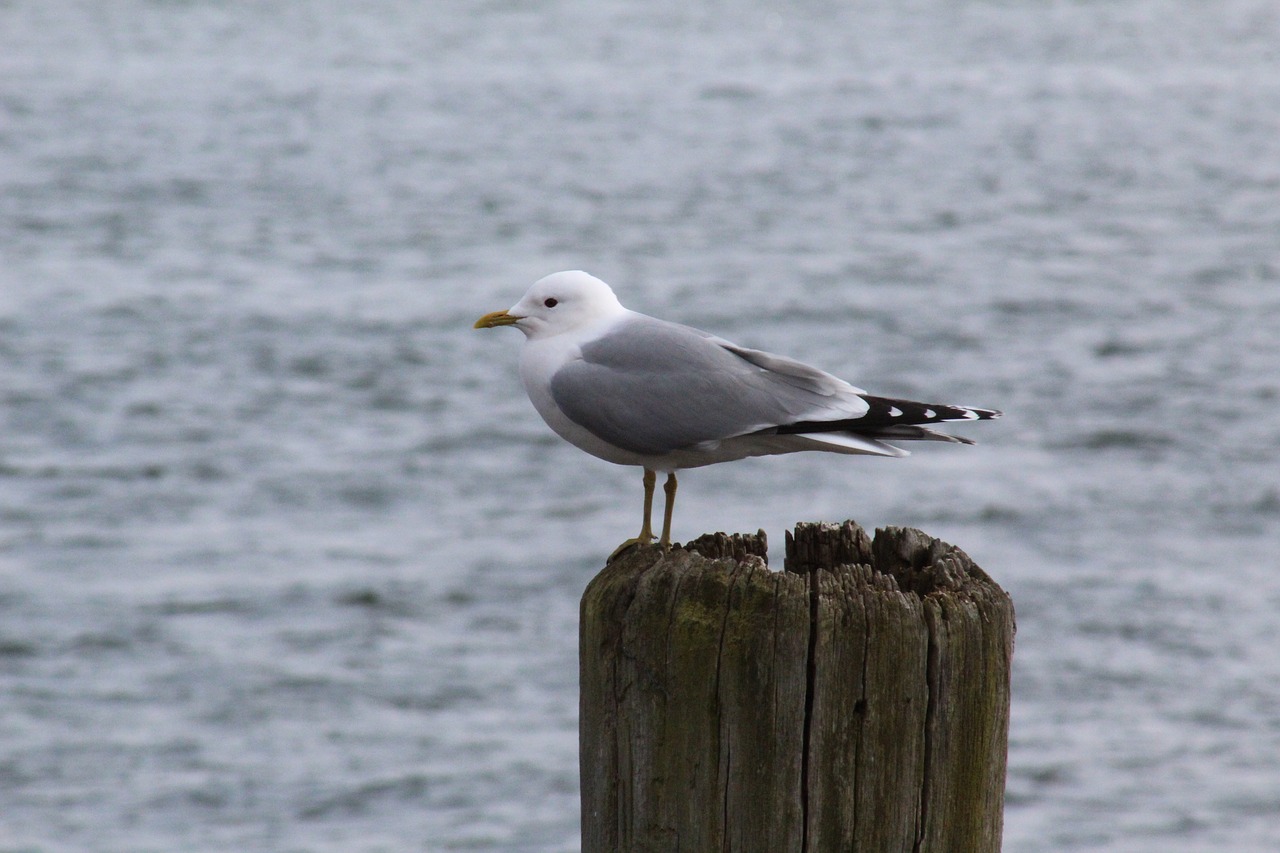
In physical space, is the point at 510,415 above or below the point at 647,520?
below

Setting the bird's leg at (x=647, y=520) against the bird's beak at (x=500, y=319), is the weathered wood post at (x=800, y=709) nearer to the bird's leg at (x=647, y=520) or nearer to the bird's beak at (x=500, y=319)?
the bird's leg at (x=647, y=520)

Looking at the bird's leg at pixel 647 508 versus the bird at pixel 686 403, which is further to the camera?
the bird's leg at pixel 647 508

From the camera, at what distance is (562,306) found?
13.1ft

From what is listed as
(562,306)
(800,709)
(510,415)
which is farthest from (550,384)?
(510,415)

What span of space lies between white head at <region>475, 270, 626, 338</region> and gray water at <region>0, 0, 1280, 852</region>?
416 cm

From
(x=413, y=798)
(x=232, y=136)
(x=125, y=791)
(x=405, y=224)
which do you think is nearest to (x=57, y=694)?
(x=125, y=791)

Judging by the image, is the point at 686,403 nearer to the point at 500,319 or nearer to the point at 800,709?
the point at 500,319

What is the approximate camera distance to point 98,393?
13.6 meters

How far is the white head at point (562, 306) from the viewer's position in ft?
13.0

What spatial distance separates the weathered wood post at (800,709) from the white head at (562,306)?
1317 millimetres

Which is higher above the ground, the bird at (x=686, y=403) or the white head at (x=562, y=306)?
the white head at (x=562, y=306)

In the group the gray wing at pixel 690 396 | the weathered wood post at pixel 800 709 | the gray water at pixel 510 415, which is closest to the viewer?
the weathered wood post at pixel 800 709

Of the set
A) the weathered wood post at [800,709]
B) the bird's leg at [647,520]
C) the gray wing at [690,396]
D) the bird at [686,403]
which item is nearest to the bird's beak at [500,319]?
the bird at [686,403]

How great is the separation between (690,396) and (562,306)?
0.45m
